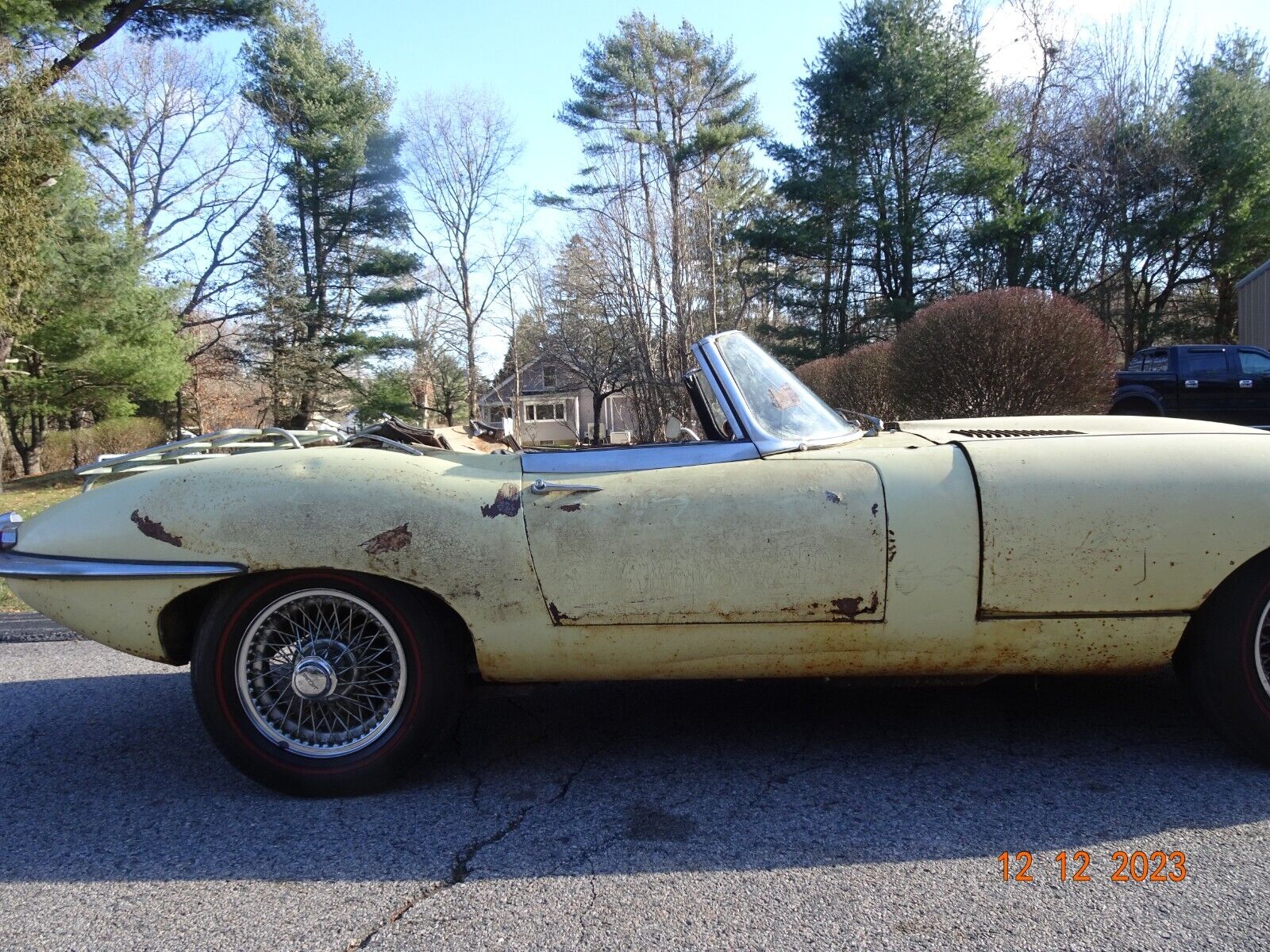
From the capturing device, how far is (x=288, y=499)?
9.16 feet

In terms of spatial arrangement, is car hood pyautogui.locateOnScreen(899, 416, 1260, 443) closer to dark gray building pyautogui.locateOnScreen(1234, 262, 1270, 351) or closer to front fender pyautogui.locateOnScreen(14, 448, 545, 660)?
front fender pyautogui.locateOnScreen(14, 448, 545, 660)

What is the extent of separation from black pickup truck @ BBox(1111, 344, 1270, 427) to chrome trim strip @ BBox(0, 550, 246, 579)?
16.7 m

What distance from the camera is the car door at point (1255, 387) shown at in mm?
15984

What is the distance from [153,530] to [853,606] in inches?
82.2

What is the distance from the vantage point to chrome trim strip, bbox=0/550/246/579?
2756 millimetres

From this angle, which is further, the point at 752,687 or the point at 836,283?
the point at 836,283

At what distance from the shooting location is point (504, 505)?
110 inches

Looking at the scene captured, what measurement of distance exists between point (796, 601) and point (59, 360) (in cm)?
2230

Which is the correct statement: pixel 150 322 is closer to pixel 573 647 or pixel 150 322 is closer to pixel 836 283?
pixel 836 283

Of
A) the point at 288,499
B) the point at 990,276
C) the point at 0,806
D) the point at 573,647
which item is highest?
the point at 990,276

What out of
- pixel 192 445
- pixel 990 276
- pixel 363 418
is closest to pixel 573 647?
pixel 192 445

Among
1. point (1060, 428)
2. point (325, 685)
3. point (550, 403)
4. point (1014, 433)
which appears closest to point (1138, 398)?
point (1060, 428)

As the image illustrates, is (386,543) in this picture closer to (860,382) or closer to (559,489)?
(559,489)
